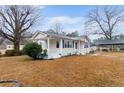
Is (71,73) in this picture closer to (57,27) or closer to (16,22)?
(57,27)

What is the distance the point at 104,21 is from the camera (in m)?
3.95

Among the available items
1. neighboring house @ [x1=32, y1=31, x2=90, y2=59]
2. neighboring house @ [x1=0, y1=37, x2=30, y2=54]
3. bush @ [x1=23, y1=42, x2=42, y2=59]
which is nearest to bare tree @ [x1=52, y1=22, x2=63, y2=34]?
neighboring house @ [x1=0, y1=37, x2=30, y2=54]

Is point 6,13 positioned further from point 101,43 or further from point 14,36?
point 101,43

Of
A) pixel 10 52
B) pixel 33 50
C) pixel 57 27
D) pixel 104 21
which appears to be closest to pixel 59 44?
pixel 33 50

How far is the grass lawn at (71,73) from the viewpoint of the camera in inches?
134

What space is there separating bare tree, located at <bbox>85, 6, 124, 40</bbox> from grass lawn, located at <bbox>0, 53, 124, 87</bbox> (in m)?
0.56

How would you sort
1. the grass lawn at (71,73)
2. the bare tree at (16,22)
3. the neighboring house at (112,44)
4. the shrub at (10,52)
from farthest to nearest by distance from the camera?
the shrub at (10,52), the bare tree at (16,22), the neighboring house at (112,44), the grass lawn at (71,73)

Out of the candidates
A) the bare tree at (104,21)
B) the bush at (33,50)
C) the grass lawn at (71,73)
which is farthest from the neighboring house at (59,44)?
the bare tree at (104,21)

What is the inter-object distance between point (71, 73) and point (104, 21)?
1.18 meters

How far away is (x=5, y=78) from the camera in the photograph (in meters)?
3.68

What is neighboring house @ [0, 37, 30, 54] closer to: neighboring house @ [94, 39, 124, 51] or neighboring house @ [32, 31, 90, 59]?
neighboring house @ [32, 31, 90, 59]

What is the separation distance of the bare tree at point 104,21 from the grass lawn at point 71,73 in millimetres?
557

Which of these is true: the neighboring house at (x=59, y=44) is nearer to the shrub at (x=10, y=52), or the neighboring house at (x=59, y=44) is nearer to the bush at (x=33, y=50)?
the bush at (x=33, y=50)
